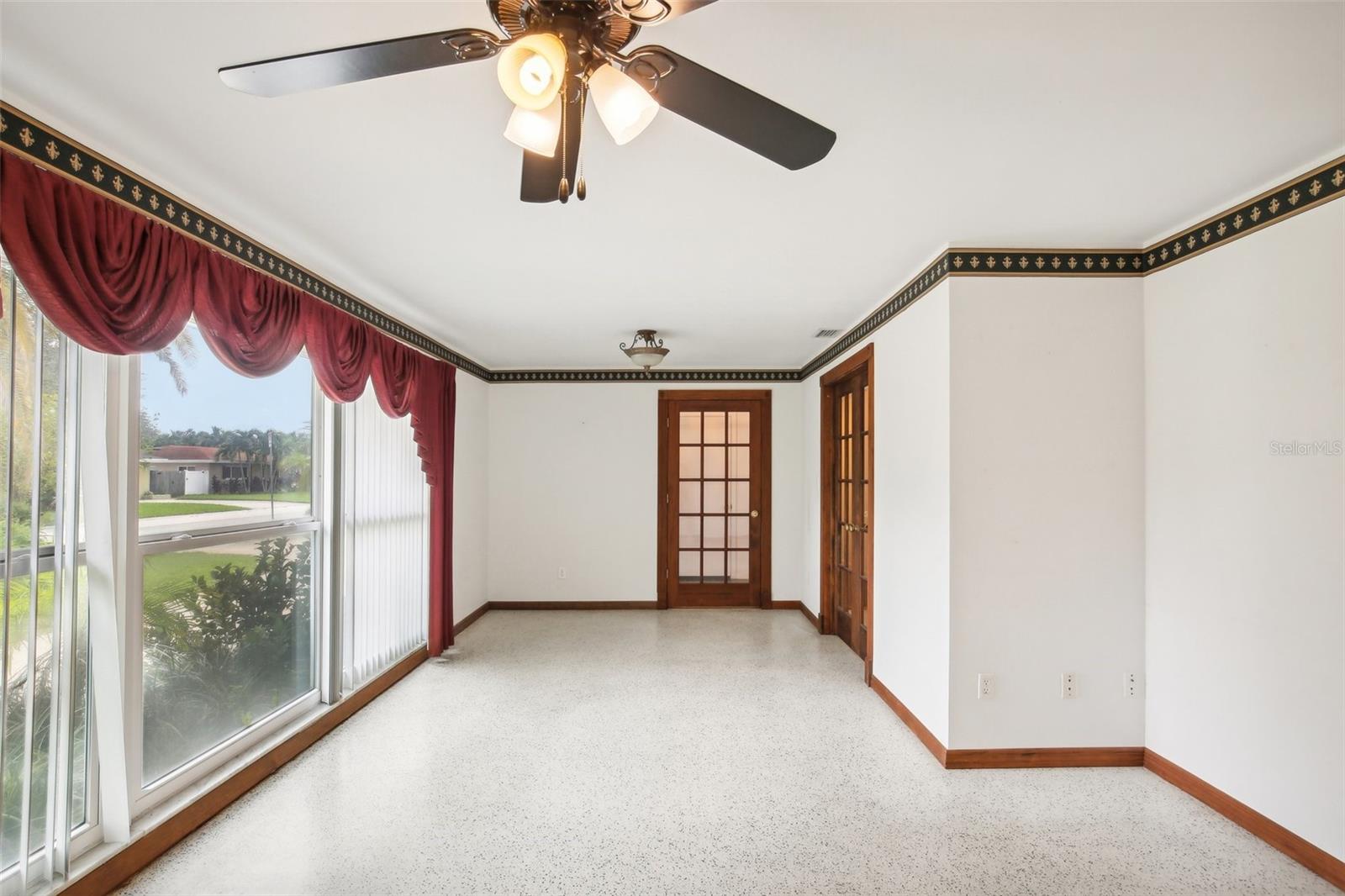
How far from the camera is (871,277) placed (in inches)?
137

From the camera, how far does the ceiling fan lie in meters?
1.12

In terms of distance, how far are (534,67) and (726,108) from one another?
41 cm

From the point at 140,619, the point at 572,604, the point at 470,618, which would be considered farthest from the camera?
the point at 572,604

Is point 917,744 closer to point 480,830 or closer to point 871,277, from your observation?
point 480,830

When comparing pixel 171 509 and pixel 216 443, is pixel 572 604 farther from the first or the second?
pixel 171 509

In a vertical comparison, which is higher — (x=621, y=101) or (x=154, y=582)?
(x=621, y=101)

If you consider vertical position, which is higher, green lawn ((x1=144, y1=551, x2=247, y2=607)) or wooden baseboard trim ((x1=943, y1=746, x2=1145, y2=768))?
green lawn ((x1=144, y1=551, x2=247, y2=607))

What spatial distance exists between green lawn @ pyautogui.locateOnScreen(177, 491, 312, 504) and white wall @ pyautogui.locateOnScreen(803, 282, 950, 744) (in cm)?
334

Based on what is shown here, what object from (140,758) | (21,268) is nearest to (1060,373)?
(21,268)

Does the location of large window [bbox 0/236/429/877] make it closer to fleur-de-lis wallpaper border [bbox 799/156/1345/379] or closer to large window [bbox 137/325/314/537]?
large window [bbox 137/325/314/537]

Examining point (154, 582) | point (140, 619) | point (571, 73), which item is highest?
point (571, 73)

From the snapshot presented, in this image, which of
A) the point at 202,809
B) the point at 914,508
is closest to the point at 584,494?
the point at 914,508

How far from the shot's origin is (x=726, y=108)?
4.29 ft

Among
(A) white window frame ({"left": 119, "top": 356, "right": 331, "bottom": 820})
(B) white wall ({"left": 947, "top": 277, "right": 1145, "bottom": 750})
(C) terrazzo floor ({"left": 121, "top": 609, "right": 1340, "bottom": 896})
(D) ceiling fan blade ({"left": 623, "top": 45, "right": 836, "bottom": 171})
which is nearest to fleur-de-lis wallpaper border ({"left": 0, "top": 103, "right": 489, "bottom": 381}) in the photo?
(A) white window frame ({"left": 119, "top": 356, "right": 331, "bottom": 820})
